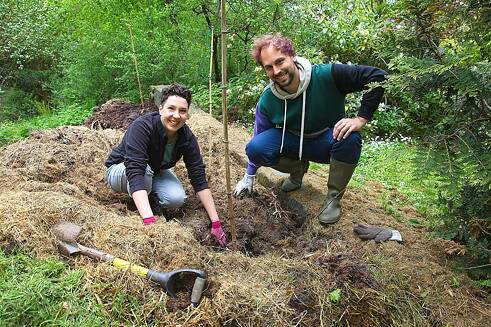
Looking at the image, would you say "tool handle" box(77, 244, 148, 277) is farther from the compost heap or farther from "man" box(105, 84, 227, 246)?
"man" box(105, 84, 227, 246)

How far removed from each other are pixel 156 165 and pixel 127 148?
0.32m

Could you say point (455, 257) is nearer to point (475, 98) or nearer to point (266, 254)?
point (475, 98)

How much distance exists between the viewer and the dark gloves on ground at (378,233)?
2912 millimetres

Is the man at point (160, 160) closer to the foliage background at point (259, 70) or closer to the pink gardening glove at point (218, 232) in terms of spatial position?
the pink gardening glove at point (218, 232)

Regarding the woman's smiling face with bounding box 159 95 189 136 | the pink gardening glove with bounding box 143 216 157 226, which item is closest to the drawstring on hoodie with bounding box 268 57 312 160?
the woman's smiling face with bounding box 159 95 189 136

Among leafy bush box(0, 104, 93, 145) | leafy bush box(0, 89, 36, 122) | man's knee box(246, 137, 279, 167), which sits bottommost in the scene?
leafy bush box(0, 89, 36, 122)

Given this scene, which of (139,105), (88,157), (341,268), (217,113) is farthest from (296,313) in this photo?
(139,105)

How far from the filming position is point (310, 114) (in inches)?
121

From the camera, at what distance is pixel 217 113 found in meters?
6.44

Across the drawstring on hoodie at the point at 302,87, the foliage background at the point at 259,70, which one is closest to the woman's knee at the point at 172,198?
the drawstring on hoodie at the point at 302,87

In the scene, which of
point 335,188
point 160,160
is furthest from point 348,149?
point 160,160

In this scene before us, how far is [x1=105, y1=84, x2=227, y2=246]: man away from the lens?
2.85 meters

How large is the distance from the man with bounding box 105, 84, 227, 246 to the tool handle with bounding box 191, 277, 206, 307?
652mm

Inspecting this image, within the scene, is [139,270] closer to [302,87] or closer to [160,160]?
[160,160]
